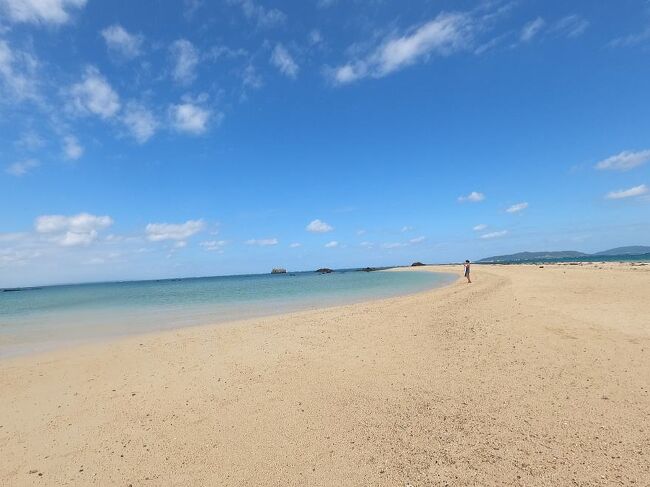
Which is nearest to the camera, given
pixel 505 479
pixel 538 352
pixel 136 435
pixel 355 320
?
pixel 505 479

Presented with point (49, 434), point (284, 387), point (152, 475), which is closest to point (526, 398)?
point (284, 387)

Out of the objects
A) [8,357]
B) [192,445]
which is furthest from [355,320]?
[8,357]

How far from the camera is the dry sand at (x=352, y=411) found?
4.44 metres

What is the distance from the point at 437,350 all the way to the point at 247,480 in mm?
6198

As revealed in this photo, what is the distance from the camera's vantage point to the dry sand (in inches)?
175

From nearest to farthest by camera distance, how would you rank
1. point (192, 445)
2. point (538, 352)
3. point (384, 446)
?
point (384, 446) → point (192, 445) → point (538, 352)

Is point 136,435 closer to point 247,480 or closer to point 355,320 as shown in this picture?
point 247,480

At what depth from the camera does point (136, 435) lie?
5.74 meters

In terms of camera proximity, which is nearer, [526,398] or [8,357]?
[526,398]

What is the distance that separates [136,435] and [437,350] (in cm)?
696

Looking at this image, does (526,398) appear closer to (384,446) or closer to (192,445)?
(384,446)

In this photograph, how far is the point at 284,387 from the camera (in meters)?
7.36

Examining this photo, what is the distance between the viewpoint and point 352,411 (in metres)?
6.02

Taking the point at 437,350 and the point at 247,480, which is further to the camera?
the point at 437,350
